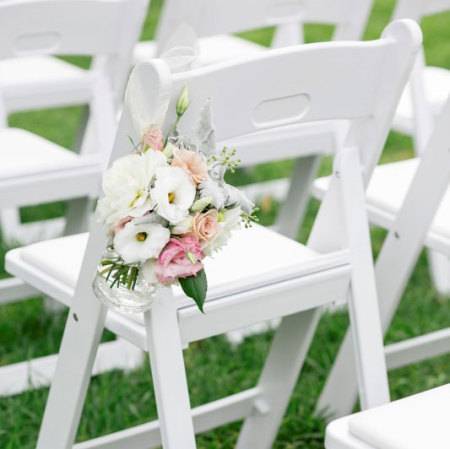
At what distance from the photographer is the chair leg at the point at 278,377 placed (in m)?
3.37

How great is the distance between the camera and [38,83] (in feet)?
14.9

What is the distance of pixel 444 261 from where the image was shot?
5.00 m

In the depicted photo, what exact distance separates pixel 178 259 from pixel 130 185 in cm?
15

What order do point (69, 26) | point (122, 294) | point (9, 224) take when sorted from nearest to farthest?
point (122, 294)
point (69, 26)
point (9, 224)

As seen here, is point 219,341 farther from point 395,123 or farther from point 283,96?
point 283,96

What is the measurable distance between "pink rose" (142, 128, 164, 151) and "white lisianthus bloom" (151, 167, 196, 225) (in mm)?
60

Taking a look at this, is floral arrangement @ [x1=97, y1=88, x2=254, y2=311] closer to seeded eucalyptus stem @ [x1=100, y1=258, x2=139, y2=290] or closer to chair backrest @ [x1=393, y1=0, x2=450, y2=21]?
seeded eucalyptus stem @ [x1=100, y1=258, x2=139, y2=290]

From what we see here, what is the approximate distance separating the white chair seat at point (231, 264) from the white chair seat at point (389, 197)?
42 cm

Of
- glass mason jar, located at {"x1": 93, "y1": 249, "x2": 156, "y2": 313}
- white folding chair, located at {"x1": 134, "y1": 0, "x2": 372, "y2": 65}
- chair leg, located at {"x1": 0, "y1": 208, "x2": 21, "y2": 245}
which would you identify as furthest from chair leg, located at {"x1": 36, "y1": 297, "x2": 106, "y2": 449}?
chair leg, located at {"x1": 0, "y1": 208, "x2": 21, "y2": 245}

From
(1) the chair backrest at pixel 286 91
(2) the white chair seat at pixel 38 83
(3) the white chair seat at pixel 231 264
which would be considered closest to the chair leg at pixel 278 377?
(3) the white chair seat at pixel 231 264

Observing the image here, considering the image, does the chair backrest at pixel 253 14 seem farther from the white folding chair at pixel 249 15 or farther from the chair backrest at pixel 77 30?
the chair backrest at pixel 77 30

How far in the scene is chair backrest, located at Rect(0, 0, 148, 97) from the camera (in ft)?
11.7

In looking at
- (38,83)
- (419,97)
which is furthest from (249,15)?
(38,83)

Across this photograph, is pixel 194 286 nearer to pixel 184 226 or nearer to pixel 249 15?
pixel 184 226
